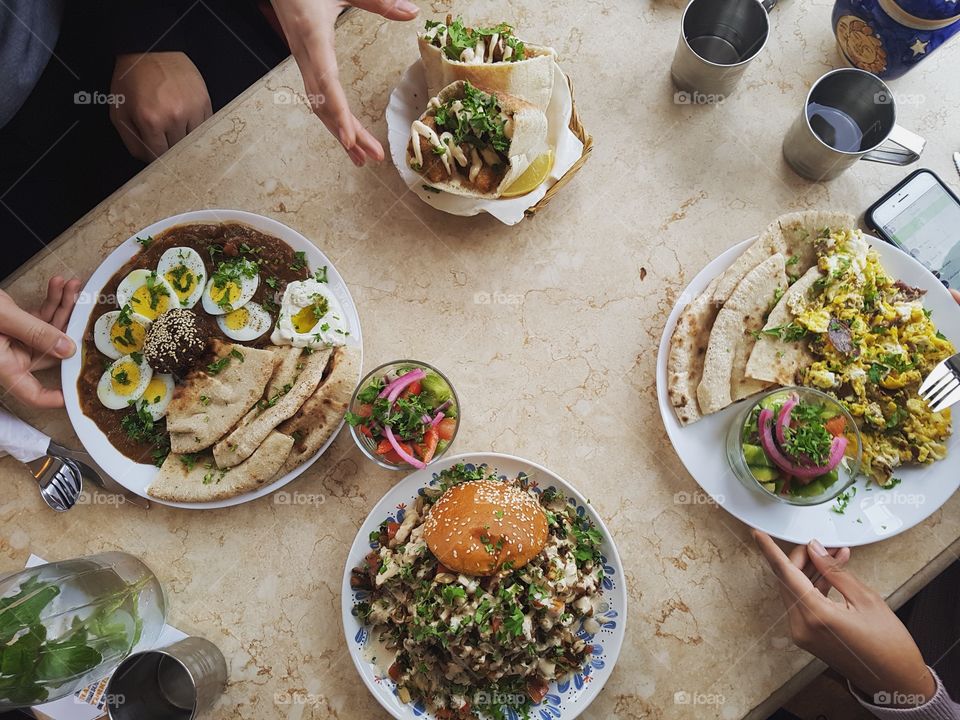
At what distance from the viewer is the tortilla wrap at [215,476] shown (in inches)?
86.0

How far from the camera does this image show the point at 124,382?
2316 millimetres

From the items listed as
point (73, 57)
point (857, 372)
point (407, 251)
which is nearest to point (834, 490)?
point (857, 372)

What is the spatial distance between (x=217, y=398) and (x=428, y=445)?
729mm

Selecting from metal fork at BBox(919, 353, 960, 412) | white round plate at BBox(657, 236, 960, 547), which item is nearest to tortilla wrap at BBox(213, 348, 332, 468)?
white round plate at BBox(657, 236, 960, 547)

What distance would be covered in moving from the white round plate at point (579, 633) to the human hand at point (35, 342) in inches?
46.6

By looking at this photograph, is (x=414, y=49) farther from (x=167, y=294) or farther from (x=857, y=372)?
(x=857, y=372)

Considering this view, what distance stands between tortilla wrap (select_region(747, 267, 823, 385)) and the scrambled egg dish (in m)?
0.03

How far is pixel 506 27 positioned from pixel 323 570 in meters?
1.97

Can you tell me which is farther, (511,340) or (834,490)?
(511,340)

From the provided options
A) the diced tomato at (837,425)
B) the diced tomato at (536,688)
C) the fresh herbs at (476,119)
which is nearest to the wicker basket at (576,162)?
the fresh herbs at (476,119)

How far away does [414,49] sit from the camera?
256 centimetres

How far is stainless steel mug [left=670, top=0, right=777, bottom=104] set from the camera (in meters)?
2.34

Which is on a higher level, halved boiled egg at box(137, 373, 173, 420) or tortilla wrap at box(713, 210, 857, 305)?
tortilla wrap at box(713, 210, 857, 305)

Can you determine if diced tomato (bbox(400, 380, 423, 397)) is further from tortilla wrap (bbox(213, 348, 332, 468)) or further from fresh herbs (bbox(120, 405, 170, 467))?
fresh herbs (bbox(120, 405, 170, 467))
